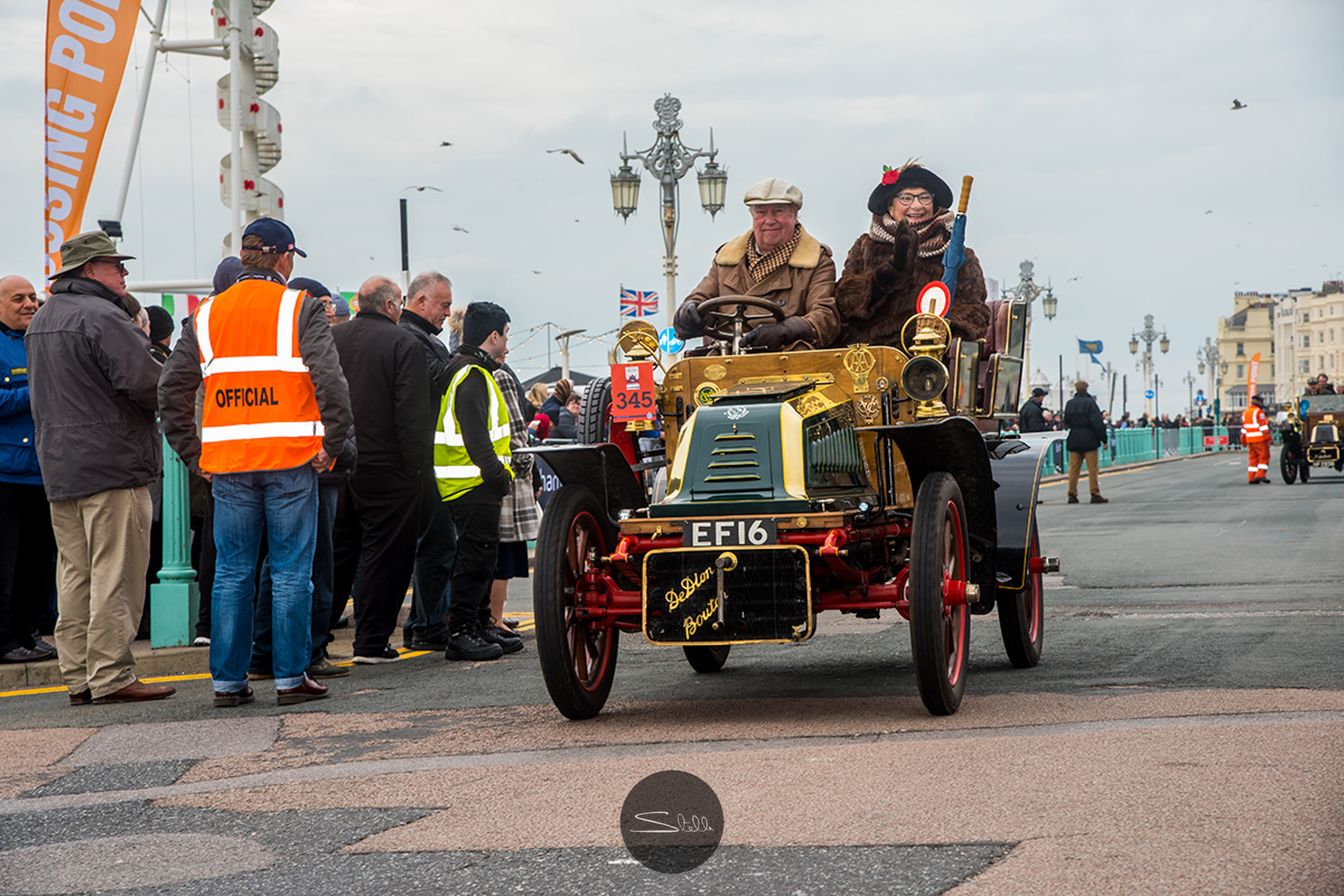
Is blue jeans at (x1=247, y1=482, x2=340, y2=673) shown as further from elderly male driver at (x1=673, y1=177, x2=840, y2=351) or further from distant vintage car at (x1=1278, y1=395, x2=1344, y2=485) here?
distant vintage car at (x1=1278, y1=395, x2=1344, y2=485)

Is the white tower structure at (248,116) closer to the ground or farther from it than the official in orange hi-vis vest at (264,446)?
farther from it

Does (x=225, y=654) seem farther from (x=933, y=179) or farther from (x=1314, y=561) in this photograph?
(x=1314, y=561)

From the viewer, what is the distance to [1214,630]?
8188 mm

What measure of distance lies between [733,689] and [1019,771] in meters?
2.32

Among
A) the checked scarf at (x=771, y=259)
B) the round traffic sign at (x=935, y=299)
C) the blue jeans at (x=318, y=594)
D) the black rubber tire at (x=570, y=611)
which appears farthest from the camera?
the checked scarf at (x=771, y=259)

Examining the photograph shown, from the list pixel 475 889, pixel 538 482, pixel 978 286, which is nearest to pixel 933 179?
pixel 978 286

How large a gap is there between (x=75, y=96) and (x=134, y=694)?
7.42 metres

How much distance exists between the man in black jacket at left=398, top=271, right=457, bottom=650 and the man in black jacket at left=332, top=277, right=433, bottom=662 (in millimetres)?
134

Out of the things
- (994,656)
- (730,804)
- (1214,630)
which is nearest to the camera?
(730,804)

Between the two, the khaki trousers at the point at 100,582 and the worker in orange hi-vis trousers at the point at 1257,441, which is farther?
the worker in orange hi-vis trousers at the point at 1257,441

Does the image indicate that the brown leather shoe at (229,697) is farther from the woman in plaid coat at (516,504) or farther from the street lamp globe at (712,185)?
the street lamp globe at (712,185)

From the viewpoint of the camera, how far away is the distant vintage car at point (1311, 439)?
92.8 ft

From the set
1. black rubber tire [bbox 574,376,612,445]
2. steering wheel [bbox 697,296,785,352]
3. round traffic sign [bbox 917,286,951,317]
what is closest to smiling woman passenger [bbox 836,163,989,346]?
round traffic sign [bbox 917,286,951,317]

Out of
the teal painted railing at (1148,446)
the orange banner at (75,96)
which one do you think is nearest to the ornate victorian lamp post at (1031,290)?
the teal painted railing at (1148,446)
